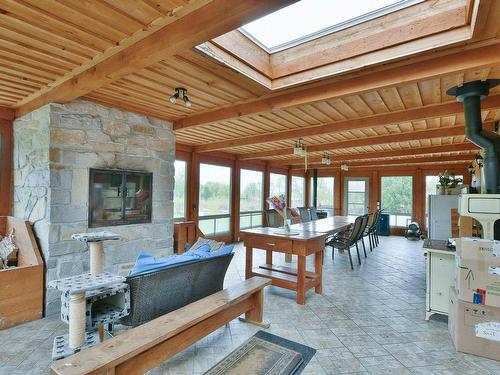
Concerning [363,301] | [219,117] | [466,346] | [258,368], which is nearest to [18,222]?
[219,117]

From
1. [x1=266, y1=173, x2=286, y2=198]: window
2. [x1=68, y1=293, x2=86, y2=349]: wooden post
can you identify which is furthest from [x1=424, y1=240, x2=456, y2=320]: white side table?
[x1=266, y1=173, x2=286, y2=198]: window

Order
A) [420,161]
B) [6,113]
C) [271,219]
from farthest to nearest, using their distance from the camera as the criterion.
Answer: [420,161]
[271,219]
[6,113]

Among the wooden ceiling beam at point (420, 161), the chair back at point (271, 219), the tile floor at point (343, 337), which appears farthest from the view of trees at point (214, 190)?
the wooden ceiling beam at point (420, 161)

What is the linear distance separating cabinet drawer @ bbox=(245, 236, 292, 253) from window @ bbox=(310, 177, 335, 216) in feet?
23.9

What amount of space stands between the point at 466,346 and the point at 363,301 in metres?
1.22

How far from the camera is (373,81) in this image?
242cm

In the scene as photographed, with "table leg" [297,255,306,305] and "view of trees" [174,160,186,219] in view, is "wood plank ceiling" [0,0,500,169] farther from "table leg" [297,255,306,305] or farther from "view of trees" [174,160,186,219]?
"table leg" [297,255,306,305]

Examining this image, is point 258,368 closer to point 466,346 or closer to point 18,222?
point 466,346

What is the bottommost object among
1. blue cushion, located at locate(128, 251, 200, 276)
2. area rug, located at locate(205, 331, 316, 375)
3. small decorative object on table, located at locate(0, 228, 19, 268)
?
area rug, located at locate(205, 331, 316, 375)

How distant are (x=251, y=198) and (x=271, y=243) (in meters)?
4.72

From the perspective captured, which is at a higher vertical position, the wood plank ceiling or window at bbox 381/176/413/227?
the wood plank ceiling

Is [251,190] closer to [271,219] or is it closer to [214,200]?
[214,200]

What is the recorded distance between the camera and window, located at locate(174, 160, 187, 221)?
6.14 m

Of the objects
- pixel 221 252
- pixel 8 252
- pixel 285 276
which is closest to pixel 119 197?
pixel 8 252
